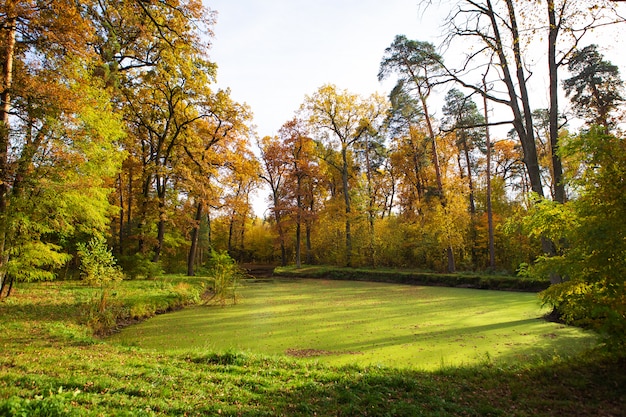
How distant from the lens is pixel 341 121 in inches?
939

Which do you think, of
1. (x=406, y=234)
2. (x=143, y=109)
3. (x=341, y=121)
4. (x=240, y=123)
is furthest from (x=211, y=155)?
(x=406, y=234)

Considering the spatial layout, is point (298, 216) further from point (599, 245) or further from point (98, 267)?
point (599, 245)

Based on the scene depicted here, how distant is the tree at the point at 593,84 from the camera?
13646 millimetres

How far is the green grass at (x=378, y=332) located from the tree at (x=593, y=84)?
9.19 meters

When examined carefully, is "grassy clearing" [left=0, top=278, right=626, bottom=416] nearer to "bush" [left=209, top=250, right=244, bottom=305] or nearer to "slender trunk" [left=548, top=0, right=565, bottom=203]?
"slender trunk" [left=548, top=0, right=565, bottom=203]

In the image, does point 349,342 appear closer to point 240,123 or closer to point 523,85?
point 523,85

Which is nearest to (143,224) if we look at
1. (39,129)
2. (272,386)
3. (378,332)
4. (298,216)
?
(39,129)

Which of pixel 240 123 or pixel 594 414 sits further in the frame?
pixel 240 123

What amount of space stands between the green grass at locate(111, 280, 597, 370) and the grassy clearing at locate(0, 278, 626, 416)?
78 centimetres

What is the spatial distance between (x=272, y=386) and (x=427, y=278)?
45.2 feet

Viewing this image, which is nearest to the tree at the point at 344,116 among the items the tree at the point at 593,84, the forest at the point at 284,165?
the forest at the point at 284,165

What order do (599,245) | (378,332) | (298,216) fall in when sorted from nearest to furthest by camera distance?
(599,245) → (378,332) → (298,216)

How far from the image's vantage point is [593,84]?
560 inches

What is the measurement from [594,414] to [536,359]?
5.78 ft
